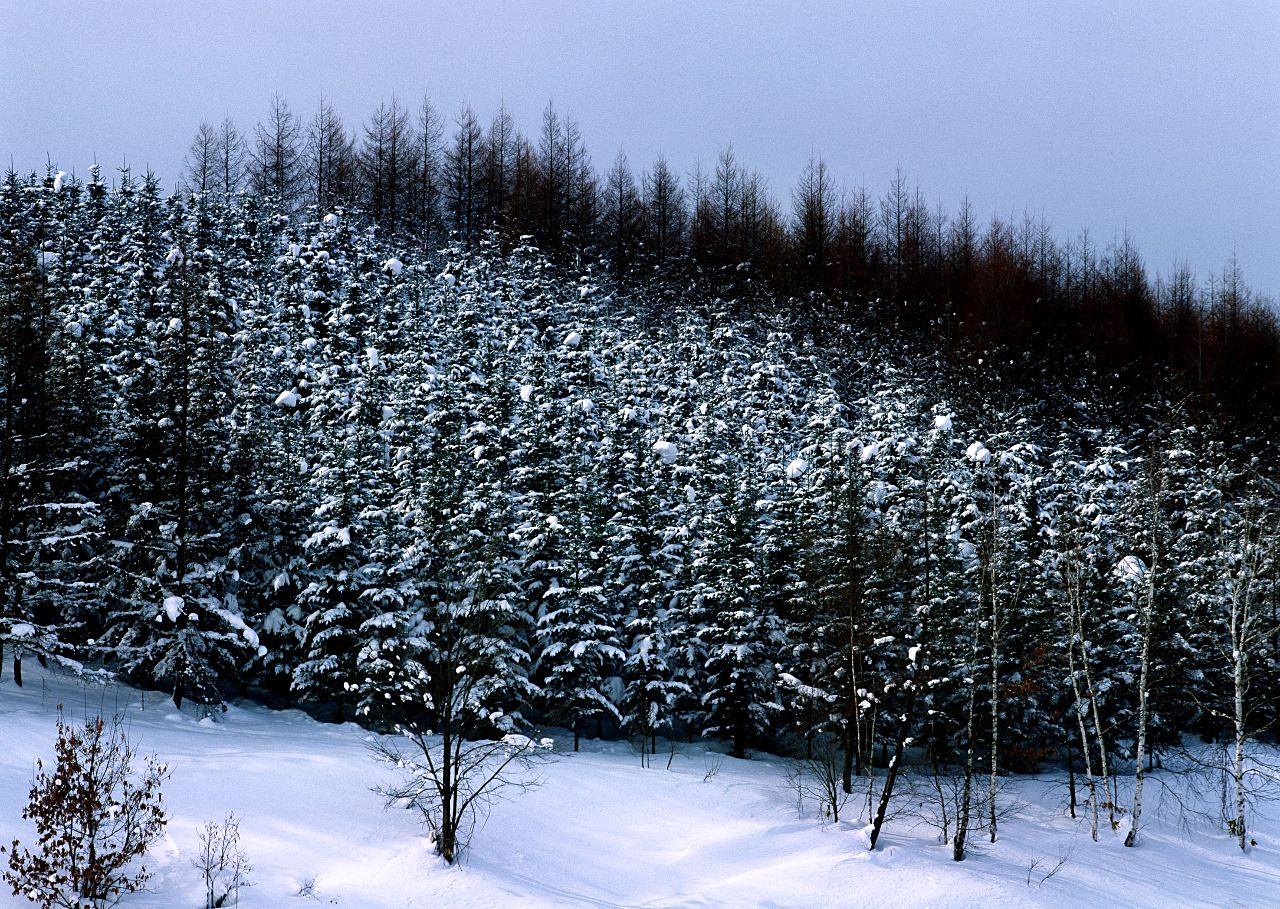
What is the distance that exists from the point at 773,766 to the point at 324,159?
69536 mm

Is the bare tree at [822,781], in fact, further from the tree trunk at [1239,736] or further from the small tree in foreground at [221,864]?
the small tree in foreground at [221,864]

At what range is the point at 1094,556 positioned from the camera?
2603 centimetres

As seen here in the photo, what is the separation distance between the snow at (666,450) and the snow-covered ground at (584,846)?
1325cm

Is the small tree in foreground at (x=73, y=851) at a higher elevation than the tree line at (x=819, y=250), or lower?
lower

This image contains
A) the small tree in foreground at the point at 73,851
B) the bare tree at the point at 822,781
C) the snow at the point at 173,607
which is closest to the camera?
the small tree in foreground at the point at 73,851

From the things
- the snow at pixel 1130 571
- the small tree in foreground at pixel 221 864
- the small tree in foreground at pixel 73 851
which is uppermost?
the snow at pixel 1130 571

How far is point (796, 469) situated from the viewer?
33781 millimetres

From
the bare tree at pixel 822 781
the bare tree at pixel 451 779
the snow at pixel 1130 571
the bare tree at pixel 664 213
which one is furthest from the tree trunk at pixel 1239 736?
the bare tree at pixel 664 213

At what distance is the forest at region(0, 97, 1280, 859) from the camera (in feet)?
71.6

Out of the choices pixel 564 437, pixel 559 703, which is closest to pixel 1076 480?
pixel 564 437

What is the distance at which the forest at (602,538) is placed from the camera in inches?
859

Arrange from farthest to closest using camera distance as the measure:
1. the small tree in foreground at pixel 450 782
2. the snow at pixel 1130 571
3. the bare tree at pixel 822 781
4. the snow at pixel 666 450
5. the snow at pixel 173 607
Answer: the snow at pixel 666 450, the snow at pixel 1130 571, the bare tree at pixel 822 781, the snow at pixel 173 607, the small tree in foreground at pixel 450 782

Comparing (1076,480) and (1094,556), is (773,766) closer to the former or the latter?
(1094,556)

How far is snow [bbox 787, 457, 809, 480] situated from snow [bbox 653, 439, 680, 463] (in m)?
4.72
